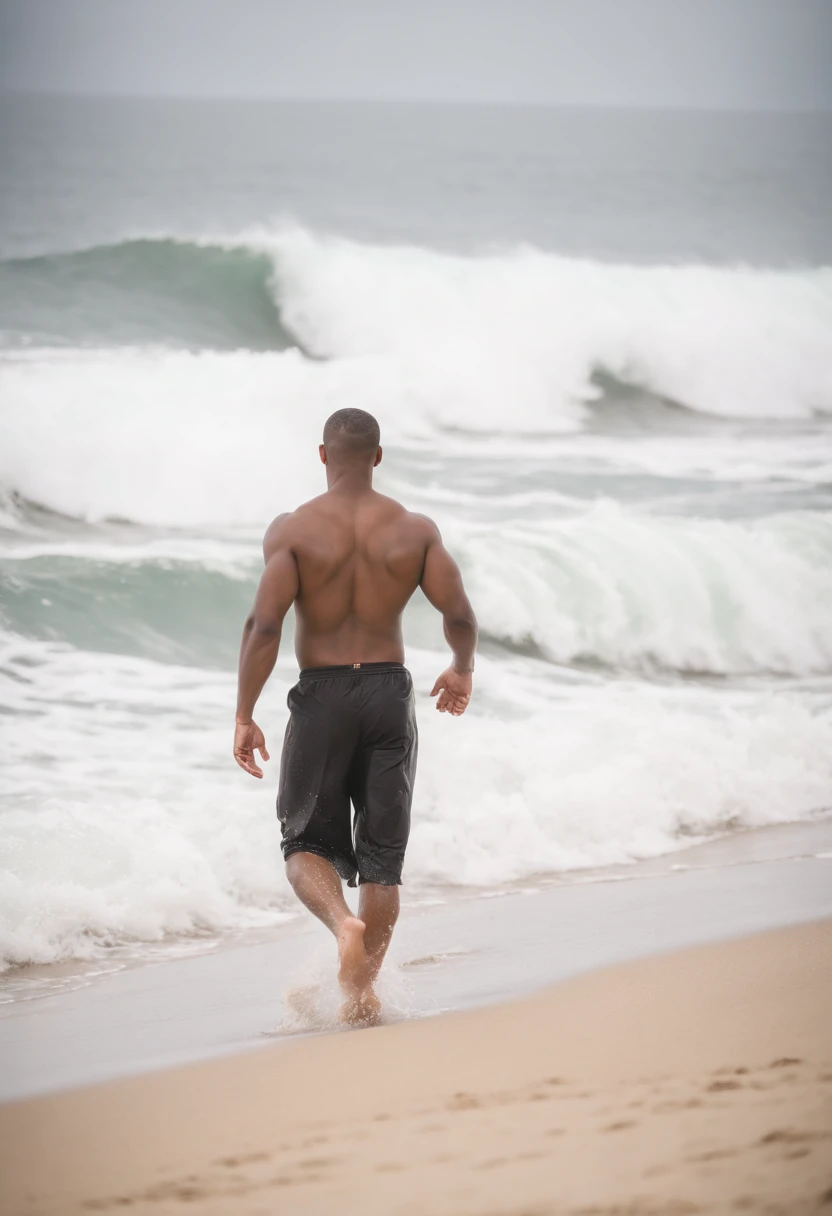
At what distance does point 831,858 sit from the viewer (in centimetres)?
539

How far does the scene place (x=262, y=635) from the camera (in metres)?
3.45

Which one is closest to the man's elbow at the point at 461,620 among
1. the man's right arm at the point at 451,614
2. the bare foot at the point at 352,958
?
the man's right arm at the point at 451,614

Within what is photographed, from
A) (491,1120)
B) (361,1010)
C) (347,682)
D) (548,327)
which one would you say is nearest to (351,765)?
(347,682)

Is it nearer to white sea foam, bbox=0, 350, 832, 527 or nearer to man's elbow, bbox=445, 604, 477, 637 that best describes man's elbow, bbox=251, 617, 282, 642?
man's elbow, bbox=445, 604, 477, 637

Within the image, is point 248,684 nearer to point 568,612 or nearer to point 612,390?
point 568,612

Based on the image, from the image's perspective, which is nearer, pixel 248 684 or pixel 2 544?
pixel 248 684

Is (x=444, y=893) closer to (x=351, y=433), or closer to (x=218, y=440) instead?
(x=351, y=433)

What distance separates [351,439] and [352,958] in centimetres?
133

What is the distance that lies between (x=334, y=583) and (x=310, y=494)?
8.63 meters

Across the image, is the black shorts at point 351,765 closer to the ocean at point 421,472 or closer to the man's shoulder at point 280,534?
the man's shoulder at point 280,534

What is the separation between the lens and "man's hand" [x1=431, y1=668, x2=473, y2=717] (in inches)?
142

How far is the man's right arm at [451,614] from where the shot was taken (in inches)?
139

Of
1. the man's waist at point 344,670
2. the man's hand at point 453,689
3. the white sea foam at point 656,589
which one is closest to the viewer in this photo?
the man's waist at point 344,670

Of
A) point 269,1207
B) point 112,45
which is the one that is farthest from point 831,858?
point 112,45
